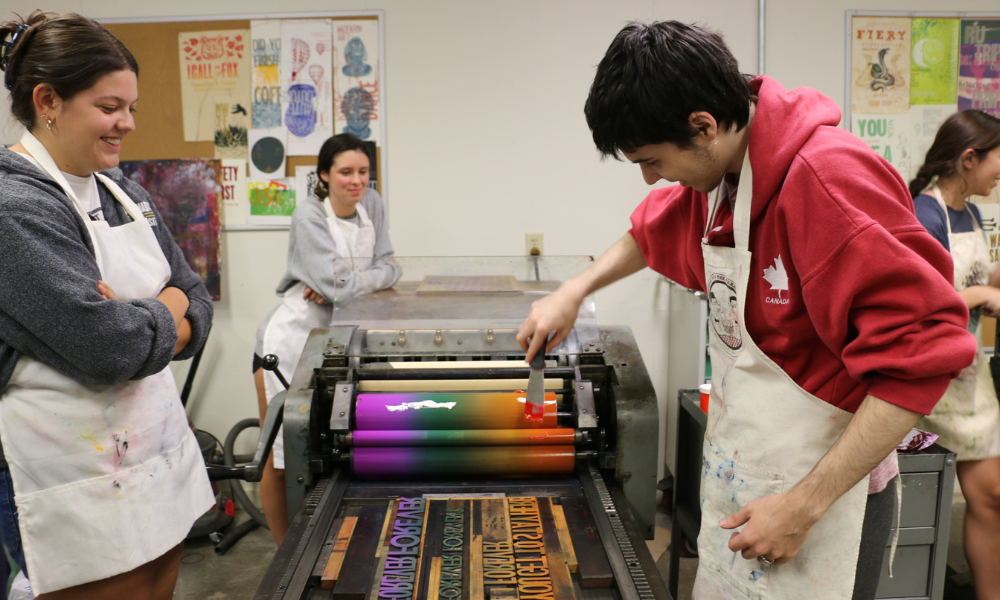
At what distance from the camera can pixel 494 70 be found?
2949 mm

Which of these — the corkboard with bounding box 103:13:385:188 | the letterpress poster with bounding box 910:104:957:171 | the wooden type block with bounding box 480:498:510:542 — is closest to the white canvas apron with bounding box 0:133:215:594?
the wooden type block with bounding box 480:498:510:542

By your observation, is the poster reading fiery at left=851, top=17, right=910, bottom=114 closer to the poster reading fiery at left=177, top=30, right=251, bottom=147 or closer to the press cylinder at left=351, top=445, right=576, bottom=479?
the press cylinder at left=351, top=445, right=576, bottom=479

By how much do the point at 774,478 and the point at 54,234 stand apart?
126 cm

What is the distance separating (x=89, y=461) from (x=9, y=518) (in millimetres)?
189

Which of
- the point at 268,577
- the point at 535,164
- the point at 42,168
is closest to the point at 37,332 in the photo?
the point at 42,168

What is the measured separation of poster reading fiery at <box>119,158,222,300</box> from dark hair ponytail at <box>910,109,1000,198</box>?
2778mm

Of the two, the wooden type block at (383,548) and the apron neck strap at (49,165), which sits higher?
the apron neck strap at (49,165)

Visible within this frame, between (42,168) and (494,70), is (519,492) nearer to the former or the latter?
(42,168)

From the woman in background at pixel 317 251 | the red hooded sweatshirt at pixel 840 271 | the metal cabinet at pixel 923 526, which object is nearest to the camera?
the red hooded sweatshirt at pixel 840 271

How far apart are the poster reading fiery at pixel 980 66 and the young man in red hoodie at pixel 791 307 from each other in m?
2.62

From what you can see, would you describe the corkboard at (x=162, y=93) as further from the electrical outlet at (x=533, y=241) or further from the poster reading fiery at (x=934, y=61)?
the poster reading fiery at (x=934, y=61)

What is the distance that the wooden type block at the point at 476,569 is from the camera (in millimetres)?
1052

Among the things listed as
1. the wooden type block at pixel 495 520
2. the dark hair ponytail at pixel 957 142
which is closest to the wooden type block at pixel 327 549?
the wooden type block at pixel 495 520

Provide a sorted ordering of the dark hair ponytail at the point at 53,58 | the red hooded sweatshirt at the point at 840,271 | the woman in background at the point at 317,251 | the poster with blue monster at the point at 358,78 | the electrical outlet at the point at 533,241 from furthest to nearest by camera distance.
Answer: the electrical outlet at the point at 533,241 → the poster with blue monster at the point at 358,78 → the woman in background at the point at 317,251 → the dark hair ponytail at the point at 53,58 → the red hooded sweatshirt at the point at 840,271
